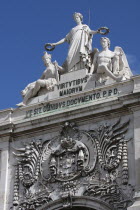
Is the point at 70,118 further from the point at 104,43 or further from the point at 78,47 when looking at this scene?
the point at 78,47

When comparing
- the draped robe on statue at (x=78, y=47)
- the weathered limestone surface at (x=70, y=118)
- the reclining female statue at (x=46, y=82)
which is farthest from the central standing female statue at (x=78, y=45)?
the weathered limestone surface at (x=70, y=118)

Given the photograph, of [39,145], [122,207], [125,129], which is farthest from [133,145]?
[39,145]

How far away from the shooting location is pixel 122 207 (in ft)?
63.3

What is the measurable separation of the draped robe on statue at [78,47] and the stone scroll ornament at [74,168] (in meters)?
2.81

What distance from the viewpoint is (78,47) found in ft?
77.0

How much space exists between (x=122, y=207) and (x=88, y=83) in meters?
4.89

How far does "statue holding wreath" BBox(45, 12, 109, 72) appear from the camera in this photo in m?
23.1

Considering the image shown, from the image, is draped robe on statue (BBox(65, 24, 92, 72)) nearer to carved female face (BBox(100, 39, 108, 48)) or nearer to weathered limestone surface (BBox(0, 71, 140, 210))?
weathered limestone surface (BBox(0, 71, 140, 210))

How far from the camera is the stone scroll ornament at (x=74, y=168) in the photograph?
19844 millimetres

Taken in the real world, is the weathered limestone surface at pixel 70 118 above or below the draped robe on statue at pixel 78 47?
below

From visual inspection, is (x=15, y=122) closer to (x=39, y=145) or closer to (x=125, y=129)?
(x=39, y=145)

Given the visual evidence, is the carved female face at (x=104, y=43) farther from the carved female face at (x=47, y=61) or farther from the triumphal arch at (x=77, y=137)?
the carved female face at (x=47, y=61)

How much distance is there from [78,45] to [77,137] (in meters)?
4.03

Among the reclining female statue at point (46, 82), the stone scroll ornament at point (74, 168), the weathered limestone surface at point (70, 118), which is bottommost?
the stone scroll ornament at point (74, 168)
